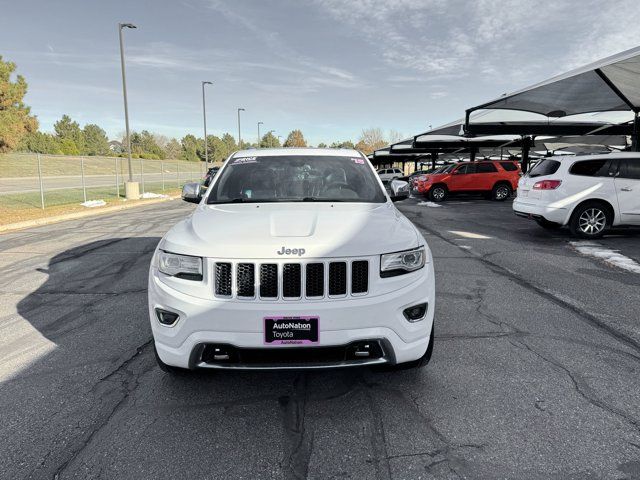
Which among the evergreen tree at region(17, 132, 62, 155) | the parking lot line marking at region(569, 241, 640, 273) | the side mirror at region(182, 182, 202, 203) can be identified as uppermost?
the evergreen tree at region(17, 132, 62, 155)

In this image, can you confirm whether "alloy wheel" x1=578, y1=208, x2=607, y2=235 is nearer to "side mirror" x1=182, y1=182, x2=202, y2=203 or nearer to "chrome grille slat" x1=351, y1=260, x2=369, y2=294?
"side mirror" x1=182, y1=182, x2=202, y2=203

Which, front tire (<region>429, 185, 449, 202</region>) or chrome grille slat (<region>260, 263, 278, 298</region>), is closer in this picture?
chrome grille slat (<region>260, 263, 278, 298</region>)

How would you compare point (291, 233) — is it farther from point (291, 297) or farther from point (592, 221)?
point (592, 221)

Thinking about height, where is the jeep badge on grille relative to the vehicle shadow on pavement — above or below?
above

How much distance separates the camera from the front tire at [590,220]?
9094 mm

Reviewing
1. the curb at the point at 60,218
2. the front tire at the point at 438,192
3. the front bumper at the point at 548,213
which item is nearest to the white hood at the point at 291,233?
the front bumper at the point at 548,213

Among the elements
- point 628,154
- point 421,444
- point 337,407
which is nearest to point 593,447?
point 421,444

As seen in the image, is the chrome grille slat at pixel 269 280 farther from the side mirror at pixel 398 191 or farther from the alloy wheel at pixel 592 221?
the alloy wheel at pixel 592 221

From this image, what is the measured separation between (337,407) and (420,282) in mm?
964

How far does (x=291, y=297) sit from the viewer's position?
2518mm

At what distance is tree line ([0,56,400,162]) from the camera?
24406 millimetres

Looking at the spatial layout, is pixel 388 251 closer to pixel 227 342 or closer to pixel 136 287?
pixel 227 342

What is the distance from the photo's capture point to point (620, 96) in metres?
13.7

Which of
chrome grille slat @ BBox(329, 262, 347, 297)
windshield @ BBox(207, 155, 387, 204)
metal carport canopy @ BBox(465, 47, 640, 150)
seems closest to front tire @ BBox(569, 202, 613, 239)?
metal carport canopy @ BBox(465, 47, 640, 150)
